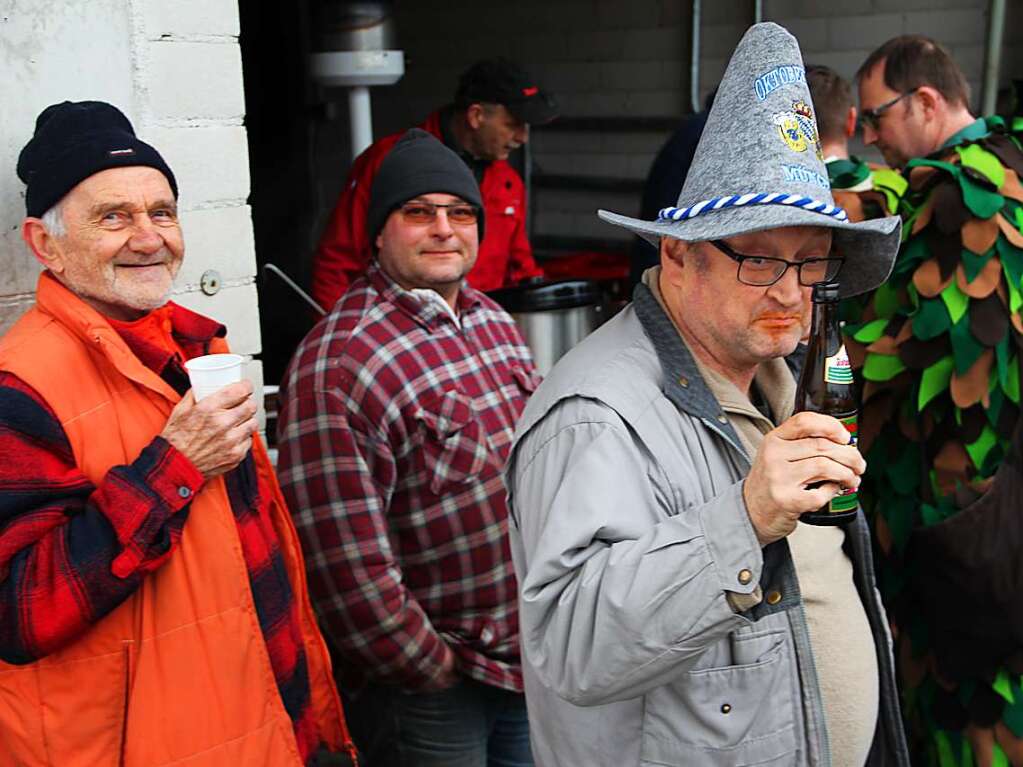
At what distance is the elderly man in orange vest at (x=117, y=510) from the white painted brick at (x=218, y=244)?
569 mm

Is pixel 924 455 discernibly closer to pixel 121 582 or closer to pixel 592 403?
pixel 592 403

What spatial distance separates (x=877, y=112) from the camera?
12.7 feet

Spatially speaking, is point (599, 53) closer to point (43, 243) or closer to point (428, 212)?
point (428, 212)

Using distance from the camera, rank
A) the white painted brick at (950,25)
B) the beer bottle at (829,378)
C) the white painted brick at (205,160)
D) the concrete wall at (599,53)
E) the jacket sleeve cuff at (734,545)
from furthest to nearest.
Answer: the concrete wall at (599,53)
the white painted brick at (950,25)
the white painted brick at (205,160)
the beer bottle at (829,378)
the jacket sleeve cuff at (734,545)

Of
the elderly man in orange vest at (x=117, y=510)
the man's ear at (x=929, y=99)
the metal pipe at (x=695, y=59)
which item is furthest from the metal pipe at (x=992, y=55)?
the elderly man in orange vest at (x=117, y=510)

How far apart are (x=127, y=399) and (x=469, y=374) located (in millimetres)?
955

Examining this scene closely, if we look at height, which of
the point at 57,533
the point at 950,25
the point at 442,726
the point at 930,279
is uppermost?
the point at 950,25

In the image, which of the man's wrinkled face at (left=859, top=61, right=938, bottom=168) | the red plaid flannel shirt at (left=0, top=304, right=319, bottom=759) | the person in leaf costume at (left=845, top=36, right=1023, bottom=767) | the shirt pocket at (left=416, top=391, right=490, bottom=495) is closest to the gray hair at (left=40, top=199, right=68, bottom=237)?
the red plaid flannel shirt at (left=0, top=304, right=319, bottom=759)

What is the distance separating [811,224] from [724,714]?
2.56 feet

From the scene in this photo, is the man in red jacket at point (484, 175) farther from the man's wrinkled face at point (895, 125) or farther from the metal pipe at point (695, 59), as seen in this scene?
the metal pipe at point (695, 59)

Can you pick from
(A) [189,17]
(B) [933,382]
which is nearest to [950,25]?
Answer: (B) [933,382]

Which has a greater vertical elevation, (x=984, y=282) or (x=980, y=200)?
(x=980, y=200)

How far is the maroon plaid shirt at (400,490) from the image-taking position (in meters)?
2.51

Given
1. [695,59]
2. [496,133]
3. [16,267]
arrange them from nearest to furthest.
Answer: [16,267] → [496,133] → [695,59]
